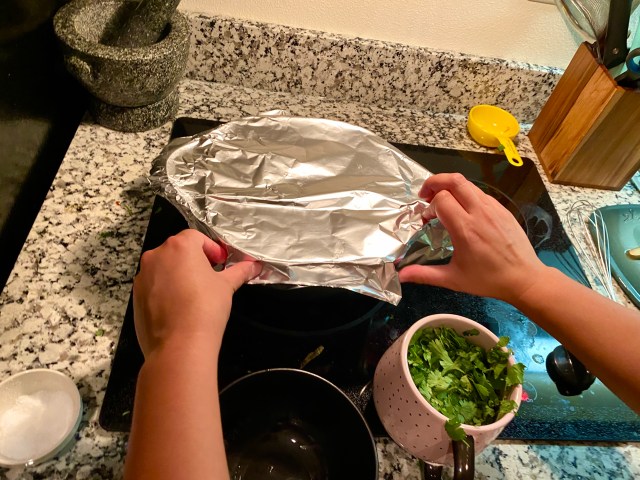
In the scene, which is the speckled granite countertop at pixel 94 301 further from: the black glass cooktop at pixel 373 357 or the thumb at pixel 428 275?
the thumb at pixel 428 275

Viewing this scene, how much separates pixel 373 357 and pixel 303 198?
0.21 metres

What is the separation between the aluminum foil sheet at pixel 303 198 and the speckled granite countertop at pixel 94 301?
14cm

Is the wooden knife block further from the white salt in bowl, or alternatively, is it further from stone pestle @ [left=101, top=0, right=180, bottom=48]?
the white salt in bowl

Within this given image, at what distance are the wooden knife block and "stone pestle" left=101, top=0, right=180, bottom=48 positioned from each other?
0.63 m

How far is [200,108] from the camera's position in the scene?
2.63 feet

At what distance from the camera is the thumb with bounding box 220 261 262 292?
42 centimetres

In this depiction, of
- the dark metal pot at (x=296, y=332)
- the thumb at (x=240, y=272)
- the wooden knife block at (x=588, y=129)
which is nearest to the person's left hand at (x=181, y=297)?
the thumb at (x=240, y=272)

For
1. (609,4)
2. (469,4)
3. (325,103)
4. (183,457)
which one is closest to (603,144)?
(609,4)

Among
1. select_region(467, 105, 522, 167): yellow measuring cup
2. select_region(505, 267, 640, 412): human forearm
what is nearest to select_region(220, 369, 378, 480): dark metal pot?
select_region(505, 267, 640, 412): human forearm

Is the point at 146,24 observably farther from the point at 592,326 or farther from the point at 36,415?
the point at 592,326

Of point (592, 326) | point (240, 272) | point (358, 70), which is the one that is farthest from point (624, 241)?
point (240, 272)

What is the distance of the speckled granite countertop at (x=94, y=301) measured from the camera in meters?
0.47

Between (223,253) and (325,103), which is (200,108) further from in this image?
(223,253)

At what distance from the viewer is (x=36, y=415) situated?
0.43 metres
